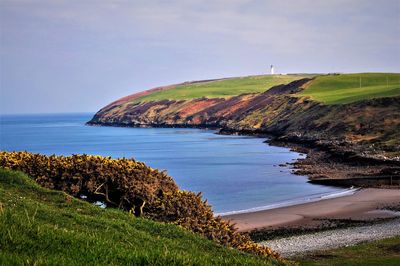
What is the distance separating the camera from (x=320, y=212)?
38.5 m

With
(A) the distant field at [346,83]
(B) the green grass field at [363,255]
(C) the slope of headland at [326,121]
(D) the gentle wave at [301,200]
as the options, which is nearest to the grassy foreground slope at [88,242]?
(B) the green grass field at [363,255]

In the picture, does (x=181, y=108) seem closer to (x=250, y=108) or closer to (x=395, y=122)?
(x=250, y=108)

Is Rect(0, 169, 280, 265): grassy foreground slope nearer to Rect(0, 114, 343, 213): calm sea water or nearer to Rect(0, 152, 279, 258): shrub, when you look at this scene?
Rect(0, 152, 279, 258): shrub

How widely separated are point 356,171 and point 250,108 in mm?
90622

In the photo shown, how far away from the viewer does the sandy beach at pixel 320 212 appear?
34969 millimetres

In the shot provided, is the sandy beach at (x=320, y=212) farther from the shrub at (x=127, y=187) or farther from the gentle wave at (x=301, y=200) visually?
the shrub at (x=127, y=187)

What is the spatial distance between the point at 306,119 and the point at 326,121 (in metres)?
9.41

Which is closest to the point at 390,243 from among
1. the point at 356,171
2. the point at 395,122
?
the point at 356,171

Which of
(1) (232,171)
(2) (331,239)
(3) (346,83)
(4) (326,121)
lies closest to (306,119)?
(4) (326,121)

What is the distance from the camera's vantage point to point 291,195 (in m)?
47.8

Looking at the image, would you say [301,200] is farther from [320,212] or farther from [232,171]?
[232,171]

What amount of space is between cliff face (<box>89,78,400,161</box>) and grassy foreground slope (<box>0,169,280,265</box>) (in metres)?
51.4

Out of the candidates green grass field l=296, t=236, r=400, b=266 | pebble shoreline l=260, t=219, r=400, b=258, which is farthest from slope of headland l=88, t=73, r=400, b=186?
green grass field l=296, t=236, r=400, b=266

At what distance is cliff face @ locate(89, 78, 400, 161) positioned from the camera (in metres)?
75.0
